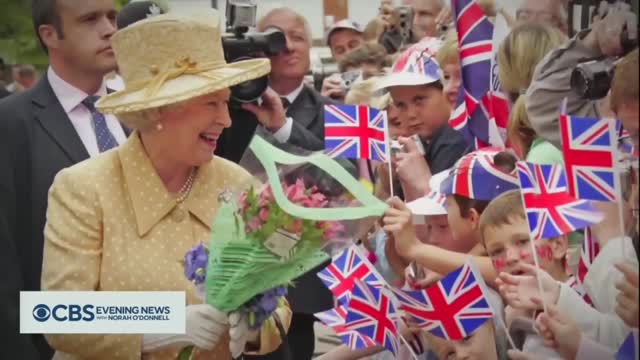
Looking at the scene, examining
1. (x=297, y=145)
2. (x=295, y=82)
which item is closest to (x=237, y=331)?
(x=297, y=145)

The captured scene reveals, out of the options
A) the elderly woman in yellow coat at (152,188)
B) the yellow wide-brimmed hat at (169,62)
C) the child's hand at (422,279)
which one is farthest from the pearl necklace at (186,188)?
the child's hand at (422,279)

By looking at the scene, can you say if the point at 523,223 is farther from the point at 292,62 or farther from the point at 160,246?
the point at 292,62

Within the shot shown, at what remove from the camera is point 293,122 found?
5.03m

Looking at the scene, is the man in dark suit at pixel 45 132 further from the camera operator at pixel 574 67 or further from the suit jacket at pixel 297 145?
the camera operator at pixel 574 67

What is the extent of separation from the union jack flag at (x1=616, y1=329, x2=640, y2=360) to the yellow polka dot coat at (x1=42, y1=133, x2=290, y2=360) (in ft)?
3.32

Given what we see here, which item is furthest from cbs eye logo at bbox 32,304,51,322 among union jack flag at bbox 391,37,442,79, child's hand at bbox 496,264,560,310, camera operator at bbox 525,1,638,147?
union jack flag at bbox 391,37,442,79

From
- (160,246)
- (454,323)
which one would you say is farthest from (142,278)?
(454,323)

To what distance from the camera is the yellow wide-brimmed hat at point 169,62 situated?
354cm

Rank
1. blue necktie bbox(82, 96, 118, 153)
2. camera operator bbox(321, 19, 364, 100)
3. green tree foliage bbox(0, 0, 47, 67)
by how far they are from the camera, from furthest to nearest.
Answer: green tree foliage bbox(0, 0, 47, 67), camera operator bbox(321, 19, 364, 100), blue necktie bbox(82, 96, 118, 153)

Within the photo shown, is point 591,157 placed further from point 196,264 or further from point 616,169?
point 196,264

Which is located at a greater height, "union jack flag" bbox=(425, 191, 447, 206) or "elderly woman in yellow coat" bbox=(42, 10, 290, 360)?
"elderly woman in yellow coat" bbox=(42, 10, 290, 360)

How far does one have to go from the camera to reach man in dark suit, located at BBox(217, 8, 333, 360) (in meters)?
4.81

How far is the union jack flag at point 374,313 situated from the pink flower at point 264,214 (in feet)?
2.36

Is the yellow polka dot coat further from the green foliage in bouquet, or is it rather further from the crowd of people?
the green foliage in bouquet
